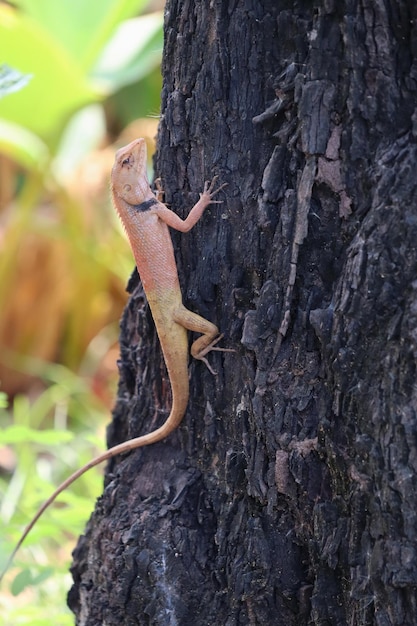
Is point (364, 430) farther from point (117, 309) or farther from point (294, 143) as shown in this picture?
point (117, 309)

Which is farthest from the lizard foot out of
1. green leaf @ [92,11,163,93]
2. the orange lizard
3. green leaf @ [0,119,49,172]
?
green leaf @ [0,119,49,172]

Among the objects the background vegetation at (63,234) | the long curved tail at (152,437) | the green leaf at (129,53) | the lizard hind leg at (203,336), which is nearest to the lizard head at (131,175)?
the lizard hind leg at (203,336)

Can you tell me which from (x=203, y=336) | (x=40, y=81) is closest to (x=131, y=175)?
(x=203, y=336)

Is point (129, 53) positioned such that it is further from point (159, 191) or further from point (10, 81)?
point (159, 191)

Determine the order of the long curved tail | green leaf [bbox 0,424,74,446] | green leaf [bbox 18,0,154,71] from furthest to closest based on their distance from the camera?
green leaf [bbox 18,0,154,71]
green leaf [bbox 0,424,74,446]
the long curved tail

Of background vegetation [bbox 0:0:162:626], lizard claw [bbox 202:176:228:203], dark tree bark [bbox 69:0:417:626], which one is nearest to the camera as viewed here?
dark tree bark [bbox 69:0:417:626]

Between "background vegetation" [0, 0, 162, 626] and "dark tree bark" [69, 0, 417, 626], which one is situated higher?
"background vegetation" [0, 0, 162, 626]

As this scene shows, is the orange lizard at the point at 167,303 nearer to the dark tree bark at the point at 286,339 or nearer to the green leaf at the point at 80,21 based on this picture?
the dark tree bark at the point at 286,339

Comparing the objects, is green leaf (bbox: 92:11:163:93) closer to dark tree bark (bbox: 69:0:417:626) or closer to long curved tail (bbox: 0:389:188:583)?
dark tree bark (bbox: 69:0:417:626)
